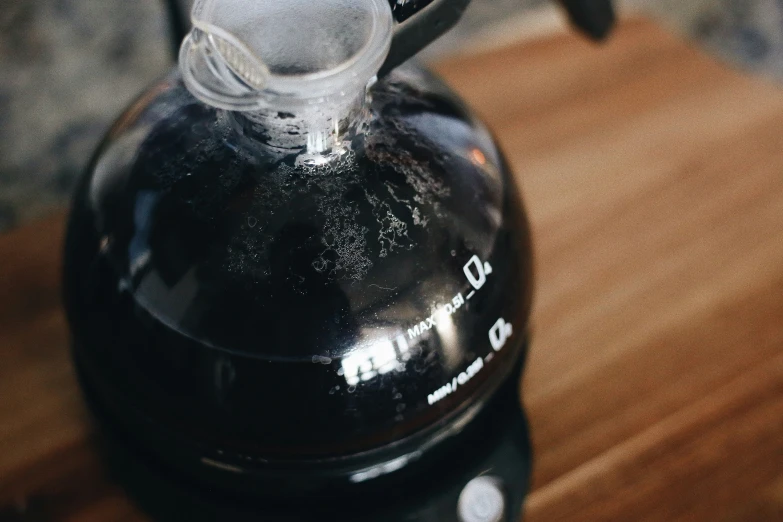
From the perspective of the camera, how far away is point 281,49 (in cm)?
46

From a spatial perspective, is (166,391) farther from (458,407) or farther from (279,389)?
(458,407)

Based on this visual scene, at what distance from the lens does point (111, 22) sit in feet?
2.84

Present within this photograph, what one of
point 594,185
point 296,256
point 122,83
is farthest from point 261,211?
point 122,83

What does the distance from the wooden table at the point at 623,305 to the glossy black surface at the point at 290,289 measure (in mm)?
146

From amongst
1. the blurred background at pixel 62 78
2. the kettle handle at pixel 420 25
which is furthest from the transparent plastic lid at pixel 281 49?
the blurred background at pixel 62 78

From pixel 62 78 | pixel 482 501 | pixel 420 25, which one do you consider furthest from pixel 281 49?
pixel 62 78

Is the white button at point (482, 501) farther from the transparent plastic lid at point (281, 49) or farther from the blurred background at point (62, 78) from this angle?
the blurred background at point (62, 78)

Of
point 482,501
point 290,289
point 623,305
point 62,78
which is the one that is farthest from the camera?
point 62,78

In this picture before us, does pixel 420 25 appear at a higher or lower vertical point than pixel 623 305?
higher

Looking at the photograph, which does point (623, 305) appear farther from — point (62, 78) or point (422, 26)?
point (62, 78)

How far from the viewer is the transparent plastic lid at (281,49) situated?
418mm

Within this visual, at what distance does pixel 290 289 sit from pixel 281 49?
0.15m

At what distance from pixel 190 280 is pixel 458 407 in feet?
0.65

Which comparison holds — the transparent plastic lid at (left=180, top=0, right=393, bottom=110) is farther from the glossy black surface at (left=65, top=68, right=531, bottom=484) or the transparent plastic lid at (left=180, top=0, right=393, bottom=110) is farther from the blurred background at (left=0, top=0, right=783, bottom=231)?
the blurred background at (left=0, top=0, right=783, bottom=231)
